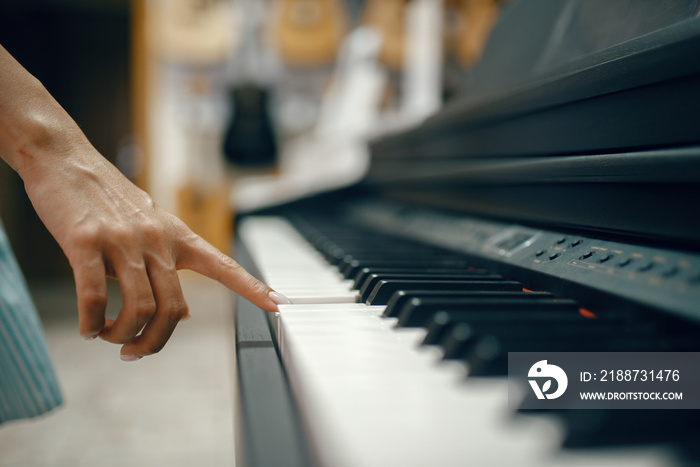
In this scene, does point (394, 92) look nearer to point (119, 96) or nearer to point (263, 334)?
point (263, 334)

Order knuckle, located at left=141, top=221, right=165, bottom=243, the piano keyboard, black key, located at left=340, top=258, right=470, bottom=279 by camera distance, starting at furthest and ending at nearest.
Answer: black key, located at left=340, top=258, right=470, bottom=279 < knuckle, located at left=141, top=221, right=165, bottom=243 < the piano keyboard

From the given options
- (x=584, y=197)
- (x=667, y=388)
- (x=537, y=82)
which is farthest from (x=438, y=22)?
(x=667, y=388)

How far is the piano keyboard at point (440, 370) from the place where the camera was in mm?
351

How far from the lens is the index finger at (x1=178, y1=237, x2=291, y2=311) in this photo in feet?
2.57

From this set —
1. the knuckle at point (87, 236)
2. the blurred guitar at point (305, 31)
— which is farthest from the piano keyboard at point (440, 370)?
the blurred guitar at point (305, 31)

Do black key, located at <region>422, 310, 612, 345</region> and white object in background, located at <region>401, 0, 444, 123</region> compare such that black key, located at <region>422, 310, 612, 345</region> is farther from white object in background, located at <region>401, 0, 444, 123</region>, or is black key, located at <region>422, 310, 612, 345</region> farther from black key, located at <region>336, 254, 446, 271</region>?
white object in background, located at <region>401, 0, 444, 123</region>

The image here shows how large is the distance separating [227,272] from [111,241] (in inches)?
7.6

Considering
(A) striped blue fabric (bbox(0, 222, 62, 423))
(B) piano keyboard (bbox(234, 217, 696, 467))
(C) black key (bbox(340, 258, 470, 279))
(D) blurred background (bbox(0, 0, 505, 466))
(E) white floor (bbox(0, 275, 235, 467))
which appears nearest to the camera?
(B) piano keyboard (bbox(234, 217, 696, 467))

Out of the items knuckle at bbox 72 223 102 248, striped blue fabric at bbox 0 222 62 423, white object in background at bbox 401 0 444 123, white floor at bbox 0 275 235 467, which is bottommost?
white floor at bbox 0 275 235 467

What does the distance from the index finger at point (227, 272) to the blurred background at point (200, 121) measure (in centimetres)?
98

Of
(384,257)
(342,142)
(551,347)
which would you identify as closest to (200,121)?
(342,142)

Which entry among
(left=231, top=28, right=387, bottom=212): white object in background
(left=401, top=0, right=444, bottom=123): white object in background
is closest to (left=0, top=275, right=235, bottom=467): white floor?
(left=231, top=28, right=387, bottom=212): white object in background

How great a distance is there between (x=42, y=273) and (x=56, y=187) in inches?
253

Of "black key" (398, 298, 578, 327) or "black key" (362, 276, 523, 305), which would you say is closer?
"black key" (398, 298, 578, 327)
